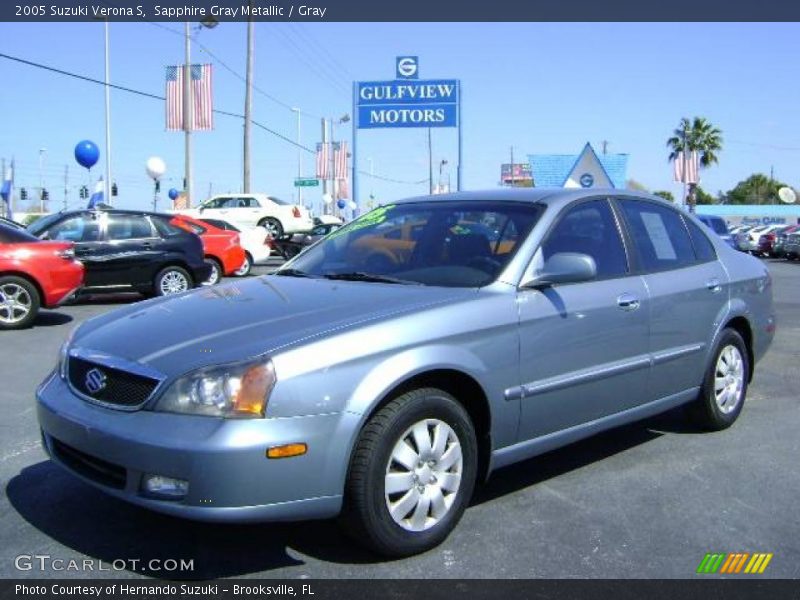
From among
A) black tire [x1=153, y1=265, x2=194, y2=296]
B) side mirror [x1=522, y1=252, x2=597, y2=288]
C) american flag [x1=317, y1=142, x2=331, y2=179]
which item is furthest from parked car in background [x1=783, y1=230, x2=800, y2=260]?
side mirror [x1=522, y1=252, x2=597, y2=288]

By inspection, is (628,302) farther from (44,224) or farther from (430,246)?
(44,224)

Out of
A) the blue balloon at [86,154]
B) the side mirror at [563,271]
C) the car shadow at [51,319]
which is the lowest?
the car shadow at [51,319]

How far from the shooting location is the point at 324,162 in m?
44.2

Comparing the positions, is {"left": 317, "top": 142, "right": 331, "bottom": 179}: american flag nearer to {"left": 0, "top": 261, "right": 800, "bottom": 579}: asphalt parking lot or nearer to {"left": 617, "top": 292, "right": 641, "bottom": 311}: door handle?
{"left": 0, "top": 261, "right": 800, "bottom": 579}: asphalt parking lot

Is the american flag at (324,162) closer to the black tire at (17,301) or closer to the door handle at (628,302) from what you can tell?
the black tire at (17,301)

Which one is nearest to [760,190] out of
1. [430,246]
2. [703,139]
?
[703,139]

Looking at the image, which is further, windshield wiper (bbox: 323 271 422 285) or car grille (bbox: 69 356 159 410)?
windshield wiper (bbox: 323 271 422 285)

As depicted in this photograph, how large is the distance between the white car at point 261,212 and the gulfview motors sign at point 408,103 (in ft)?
18.9

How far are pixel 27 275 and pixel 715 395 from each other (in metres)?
7.92

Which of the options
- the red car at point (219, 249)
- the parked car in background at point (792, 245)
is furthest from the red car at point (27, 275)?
the parked car in background at point (792, 245)

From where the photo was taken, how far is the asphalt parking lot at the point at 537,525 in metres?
3.33

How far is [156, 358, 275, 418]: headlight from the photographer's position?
3016mm

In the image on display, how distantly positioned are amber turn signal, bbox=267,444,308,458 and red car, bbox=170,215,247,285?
12.3 metres
